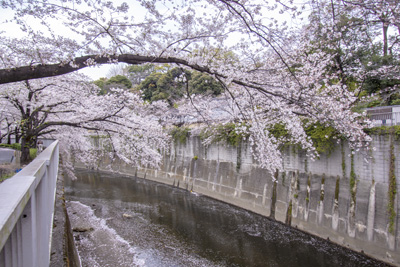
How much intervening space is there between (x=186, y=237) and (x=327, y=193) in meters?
5.11

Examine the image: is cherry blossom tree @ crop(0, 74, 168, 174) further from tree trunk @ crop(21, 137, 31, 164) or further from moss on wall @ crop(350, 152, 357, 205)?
moss on wall @ crop(350, 152, 357, 205)

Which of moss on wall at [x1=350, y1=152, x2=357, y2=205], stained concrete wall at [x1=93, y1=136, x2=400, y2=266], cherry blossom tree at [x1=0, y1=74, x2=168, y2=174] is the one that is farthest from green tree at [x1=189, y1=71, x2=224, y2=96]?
moss on wall at [x1=350, y1=152, x2=357, y2=205]

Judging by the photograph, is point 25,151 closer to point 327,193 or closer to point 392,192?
point 327,193

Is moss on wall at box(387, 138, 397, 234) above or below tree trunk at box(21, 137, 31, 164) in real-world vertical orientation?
below

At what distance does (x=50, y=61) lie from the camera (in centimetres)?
423

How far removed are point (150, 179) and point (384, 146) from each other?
1550cm

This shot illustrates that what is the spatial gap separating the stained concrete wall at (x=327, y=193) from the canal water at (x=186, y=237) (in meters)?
0.44

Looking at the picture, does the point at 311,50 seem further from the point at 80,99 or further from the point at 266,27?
the point at 80,99

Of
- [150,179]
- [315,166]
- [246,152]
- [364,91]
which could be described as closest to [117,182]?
[150,179]

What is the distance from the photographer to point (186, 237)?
8688 millimetres

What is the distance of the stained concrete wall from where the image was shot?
24.1ft

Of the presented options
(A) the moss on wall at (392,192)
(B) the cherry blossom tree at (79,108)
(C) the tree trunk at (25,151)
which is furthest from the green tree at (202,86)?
(A) the moss on wall at (392,192)

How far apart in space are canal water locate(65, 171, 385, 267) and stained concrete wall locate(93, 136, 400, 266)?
0.44m

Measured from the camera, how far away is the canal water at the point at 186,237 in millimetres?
7098
